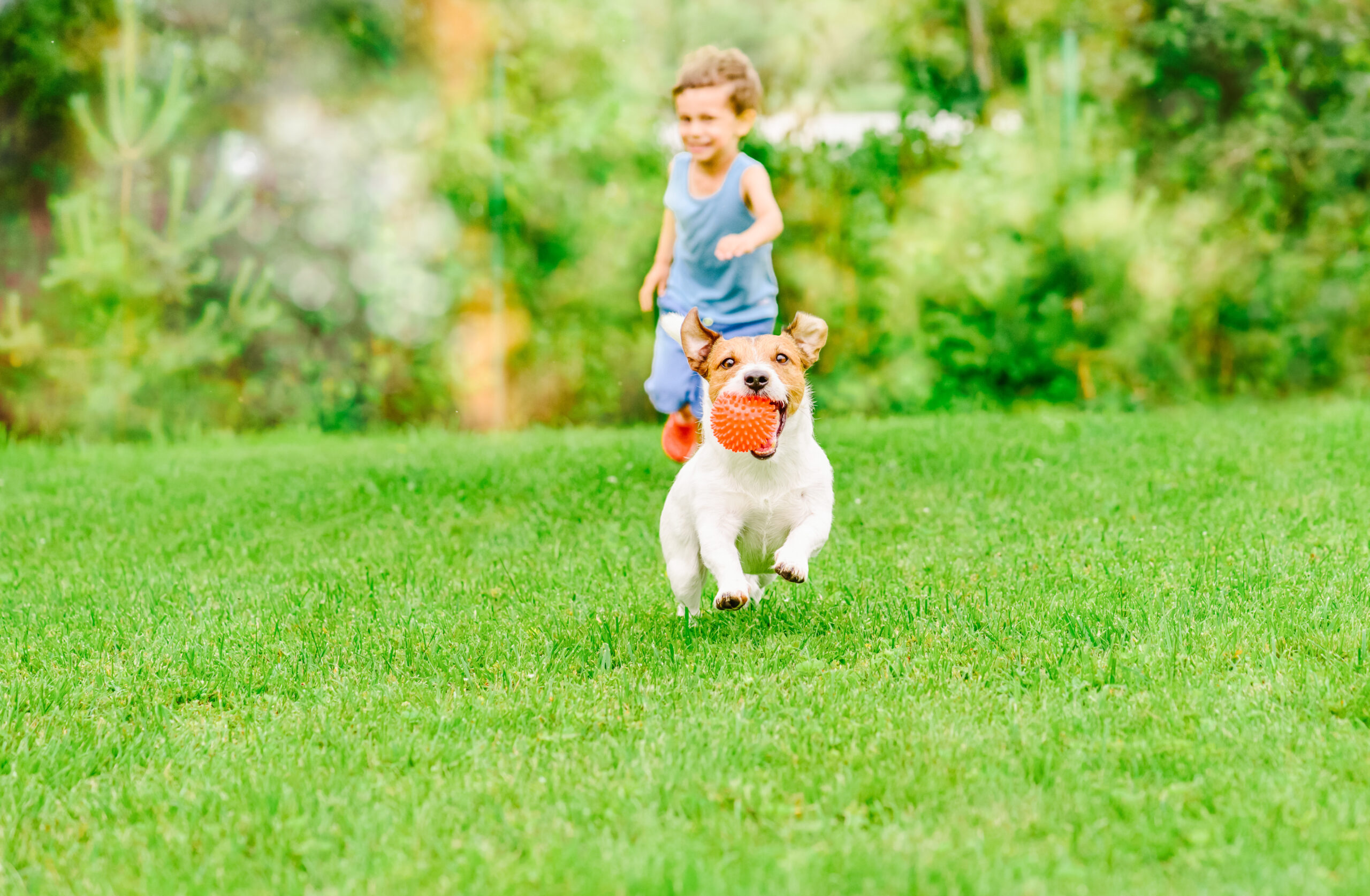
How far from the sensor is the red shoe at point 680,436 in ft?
21.1

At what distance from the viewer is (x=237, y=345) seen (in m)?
10.3

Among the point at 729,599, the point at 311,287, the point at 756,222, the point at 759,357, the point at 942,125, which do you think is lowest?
the point at 729,599

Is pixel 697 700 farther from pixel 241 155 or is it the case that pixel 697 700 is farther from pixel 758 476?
pixel 241 155

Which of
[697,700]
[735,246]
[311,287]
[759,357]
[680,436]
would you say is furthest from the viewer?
[311,287]

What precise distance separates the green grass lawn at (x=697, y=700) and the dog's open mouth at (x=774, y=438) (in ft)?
2.14

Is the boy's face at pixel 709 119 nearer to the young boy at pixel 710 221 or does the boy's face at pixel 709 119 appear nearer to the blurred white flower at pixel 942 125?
the young boy at pixel 710 221

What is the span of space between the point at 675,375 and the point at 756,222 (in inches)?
33.4

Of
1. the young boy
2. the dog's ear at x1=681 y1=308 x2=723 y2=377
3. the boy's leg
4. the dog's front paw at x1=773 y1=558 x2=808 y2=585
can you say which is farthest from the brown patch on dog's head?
the boy's leg

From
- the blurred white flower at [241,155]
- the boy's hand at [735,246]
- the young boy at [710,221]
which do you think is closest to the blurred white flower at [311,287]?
the blurred white flower at [241,155]

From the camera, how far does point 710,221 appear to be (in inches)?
237

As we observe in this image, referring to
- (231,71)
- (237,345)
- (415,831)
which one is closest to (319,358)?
(237,345)

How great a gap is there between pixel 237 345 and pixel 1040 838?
29.2ft

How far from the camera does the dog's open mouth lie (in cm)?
370

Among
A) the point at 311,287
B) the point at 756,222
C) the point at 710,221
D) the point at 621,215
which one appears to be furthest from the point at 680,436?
the point at 311,287
